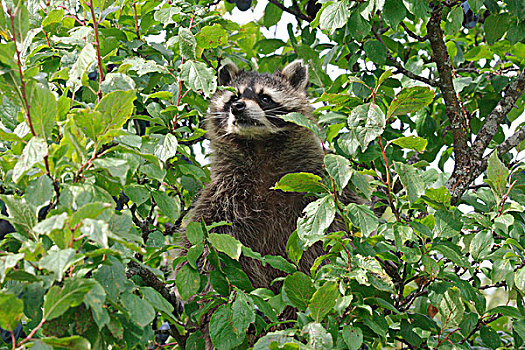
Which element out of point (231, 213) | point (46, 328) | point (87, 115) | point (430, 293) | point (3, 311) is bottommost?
point (231, 213)

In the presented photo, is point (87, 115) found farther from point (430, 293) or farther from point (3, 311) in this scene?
point (430, 293)

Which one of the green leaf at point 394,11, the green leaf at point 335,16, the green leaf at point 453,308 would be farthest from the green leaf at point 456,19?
the green leaf at point 453,308

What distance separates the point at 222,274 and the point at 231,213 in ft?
5.69

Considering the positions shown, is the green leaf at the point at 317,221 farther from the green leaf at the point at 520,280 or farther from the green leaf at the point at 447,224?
the green leaf at the point at 520,280

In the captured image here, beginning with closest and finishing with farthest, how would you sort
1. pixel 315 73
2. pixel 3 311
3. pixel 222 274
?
1. pixel 3 311
2. pixel 222 274
3. pixel 315 73

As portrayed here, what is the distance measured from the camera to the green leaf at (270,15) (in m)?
3.97

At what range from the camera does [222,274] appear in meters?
2.21

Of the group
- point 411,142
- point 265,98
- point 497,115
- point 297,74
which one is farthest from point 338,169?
point 297,74

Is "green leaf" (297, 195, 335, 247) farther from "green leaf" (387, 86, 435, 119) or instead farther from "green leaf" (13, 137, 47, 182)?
"green leaf" (13, 137, 47, 182)

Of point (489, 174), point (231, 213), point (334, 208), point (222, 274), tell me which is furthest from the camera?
point (231, 213)

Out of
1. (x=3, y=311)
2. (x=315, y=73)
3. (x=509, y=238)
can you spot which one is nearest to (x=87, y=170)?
(x=3, y=311)

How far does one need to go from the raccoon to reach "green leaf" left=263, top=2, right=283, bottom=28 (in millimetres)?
508

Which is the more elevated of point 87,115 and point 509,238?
point 87,115

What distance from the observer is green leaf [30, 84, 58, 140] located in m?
1.60
